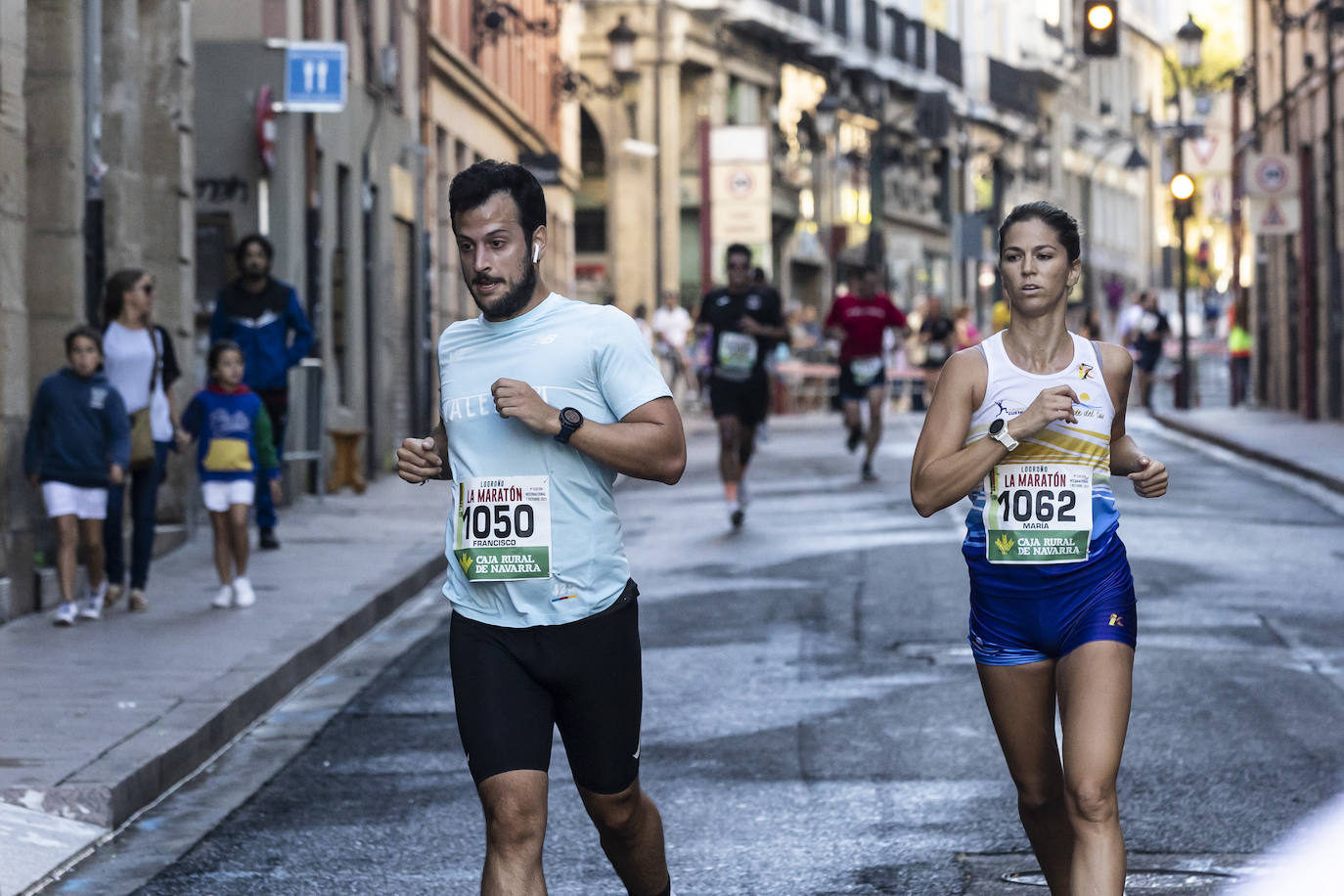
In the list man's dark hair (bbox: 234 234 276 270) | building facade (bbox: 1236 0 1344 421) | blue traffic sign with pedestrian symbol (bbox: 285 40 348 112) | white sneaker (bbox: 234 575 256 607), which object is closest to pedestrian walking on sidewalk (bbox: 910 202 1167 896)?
white sneaker (bbox: 234 575 256 607)

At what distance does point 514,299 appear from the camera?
16.4ft

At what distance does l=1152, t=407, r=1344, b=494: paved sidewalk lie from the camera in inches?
857

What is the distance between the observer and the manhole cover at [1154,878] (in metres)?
6.23

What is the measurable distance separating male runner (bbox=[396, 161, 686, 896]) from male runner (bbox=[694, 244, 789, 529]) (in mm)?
11952

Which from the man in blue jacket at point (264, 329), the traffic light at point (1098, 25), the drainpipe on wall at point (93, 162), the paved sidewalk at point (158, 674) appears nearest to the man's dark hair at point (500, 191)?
the paved sidewalk at point (158, 674)

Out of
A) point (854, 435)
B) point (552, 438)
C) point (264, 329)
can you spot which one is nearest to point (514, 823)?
point (552, 438)

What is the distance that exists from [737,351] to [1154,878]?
11295mm

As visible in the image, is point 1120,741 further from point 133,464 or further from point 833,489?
point 833,489

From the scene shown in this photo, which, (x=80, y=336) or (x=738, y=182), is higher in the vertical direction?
(x=738, y=182)

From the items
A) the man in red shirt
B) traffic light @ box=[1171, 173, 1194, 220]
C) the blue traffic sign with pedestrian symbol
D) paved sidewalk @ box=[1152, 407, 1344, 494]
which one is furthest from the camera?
traffic light @ box=[1171, 173, 1194, 220]

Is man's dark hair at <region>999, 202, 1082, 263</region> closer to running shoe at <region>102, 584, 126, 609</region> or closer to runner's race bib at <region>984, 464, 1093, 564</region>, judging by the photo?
runner's race bib at <region>984, 464, 1093, 564</region>

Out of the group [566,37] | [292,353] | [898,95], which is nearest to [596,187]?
[566,37]

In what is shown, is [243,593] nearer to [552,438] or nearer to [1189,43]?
[552,438]

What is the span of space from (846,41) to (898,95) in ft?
20.1
